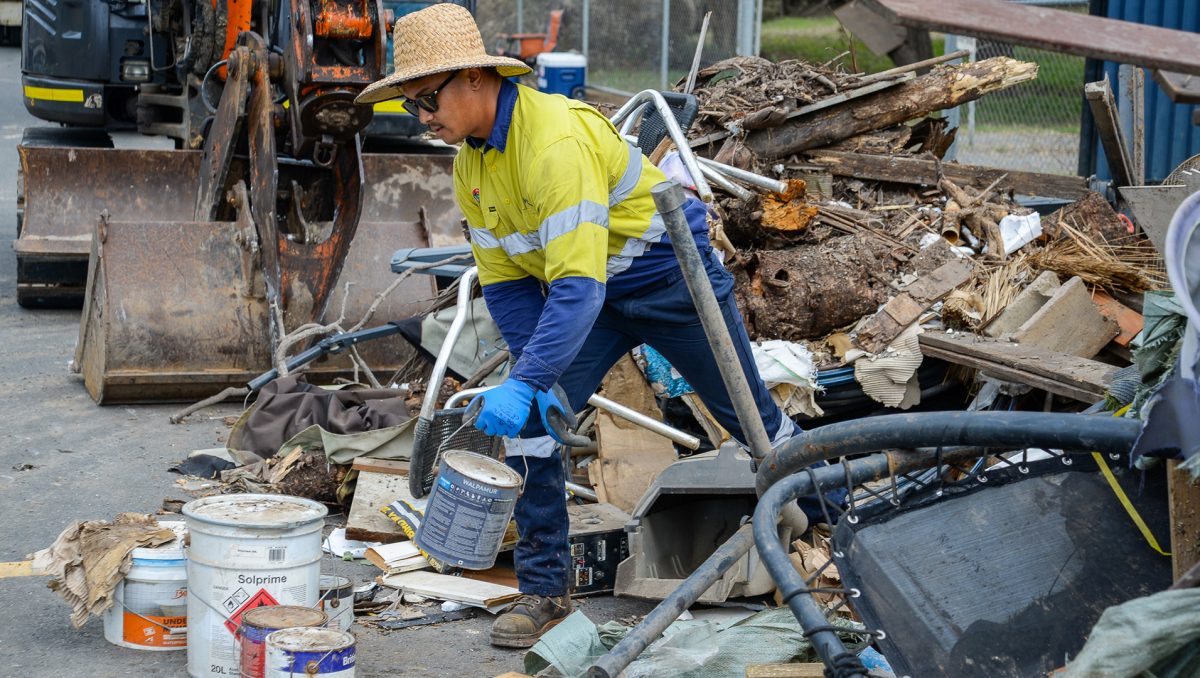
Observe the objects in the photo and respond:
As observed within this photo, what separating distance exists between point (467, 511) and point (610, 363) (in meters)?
0.71

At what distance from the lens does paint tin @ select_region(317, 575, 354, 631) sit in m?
3.61

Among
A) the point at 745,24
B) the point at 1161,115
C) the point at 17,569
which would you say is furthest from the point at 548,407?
the point at 745,24

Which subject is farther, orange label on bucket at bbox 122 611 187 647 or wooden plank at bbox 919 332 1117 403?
wooden plank at bbox 919 332 1117 403

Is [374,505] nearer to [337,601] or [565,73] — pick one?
[337,601]

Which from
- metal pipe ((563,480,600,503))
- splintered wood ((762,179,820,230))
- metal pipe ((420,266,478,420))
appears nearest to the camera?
metal pipe ((420,266,478,420))

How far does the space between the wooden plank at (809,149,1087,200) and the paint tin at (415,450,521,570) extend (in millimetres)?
3454

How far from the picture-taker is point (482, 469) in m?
3.55

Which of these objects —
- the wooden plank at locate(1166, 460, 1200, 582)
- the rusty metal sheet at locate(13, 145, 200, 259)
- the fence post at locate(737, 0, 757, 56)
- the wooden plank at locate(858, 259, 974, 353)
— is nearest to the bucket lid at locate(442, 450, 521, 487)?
the wooden plank at locate(1166, 460, 1200, 582)

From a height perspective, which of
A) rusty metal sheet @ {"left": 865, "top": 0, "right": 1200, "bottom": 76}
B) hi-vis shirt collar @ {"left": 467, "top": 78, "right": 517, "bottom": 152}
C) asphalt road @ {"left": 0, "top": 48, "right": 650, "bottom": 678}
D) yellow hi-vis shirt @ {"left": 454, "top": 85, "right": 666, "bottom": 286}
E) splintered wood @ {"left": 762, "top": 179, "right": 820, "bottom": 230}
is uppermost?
rusty metal sheet @ {"left": 865, "top": 0, "right": 1200, "bottom": 76}

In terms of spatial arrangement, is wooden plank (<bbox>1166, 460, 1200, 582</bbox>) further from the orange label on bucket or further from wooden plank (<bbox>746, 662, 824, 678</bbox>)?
the orange label on bucket

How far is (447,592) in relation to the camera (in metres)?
4.06

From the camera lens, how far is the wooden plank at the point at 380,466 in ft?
15.7

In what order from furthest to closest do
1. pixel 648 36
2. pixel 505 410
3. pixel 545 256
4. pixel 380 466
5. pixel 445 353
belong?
pixel 648 36
pixel 380 466
pixel 445 353
pixel 545 256
pixel 505 410

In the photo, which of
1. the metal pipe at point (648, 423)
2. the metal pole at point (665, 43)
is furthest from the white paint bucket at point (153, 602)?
the metal pole at point (665, 43)
